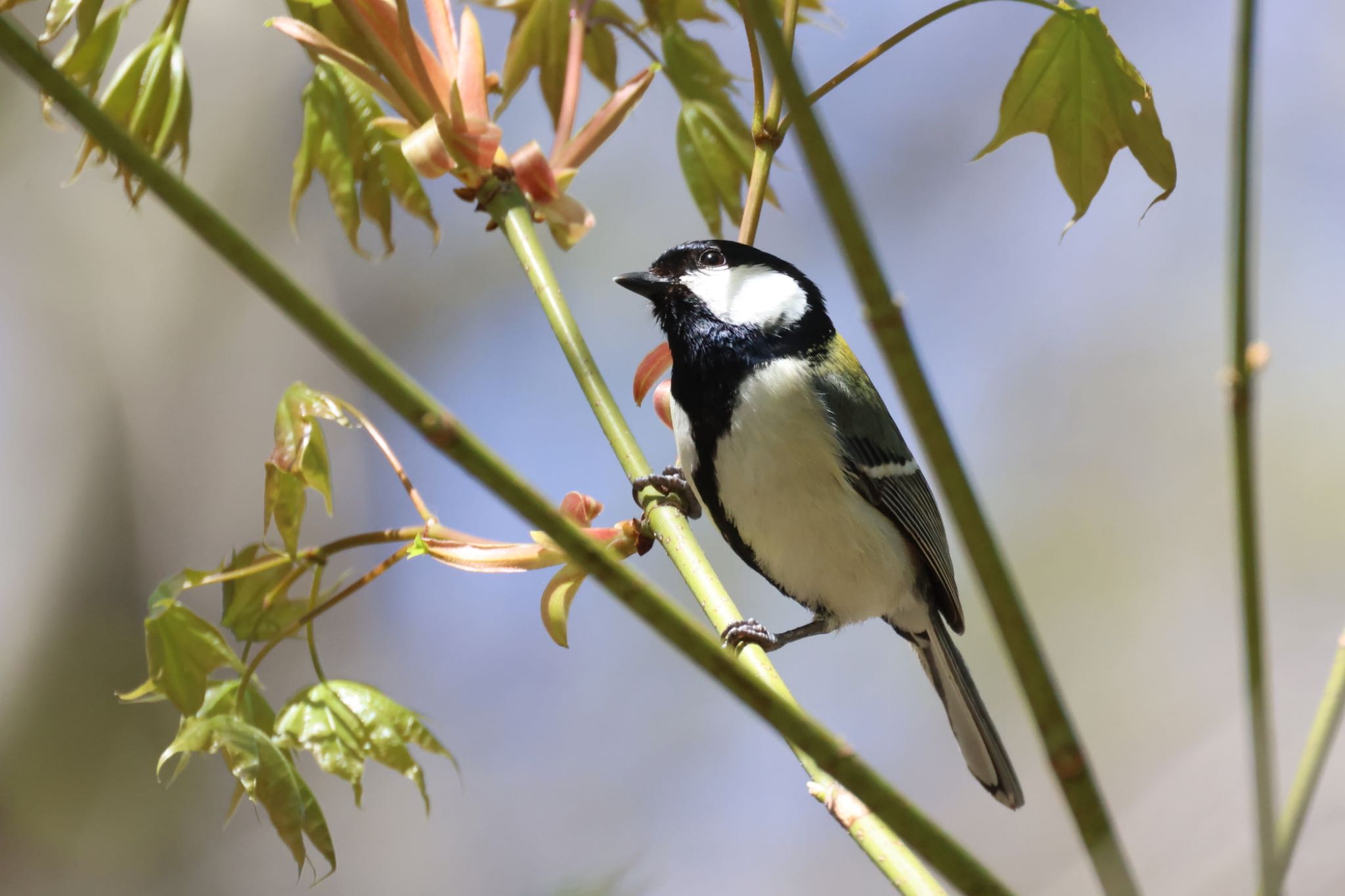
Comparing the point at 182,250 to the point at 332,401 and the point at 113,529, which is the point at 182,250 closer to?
the point at 113,529

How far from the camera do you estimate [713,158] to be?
4.00 feet

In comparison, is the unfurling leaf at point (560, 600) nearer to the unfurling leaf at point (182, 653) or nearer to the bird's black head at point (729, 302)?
the unfurling leaf at point (182, 653)

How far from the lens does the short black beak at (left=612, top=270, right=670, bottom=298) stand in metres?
1.63

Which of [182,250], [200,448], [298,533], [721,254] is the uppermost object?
[182,250]

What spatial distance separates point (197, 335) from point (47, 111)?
8.50ft

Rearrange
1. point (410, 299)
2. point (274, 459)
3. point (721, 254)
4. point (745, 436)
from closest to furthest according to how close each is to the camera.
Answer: point (274, 459) < point (745, 436) < point (721, 254) < point (410, 299)

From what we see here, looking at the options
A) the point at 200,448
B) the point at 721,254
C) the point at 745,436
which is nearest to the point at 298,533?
the point at 745,436

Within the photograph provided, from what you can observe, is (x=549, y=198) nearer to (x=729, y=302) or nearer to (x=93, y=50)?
(x=93, y=50)

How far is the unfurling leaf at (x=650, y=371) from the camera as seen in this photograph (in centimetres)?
119

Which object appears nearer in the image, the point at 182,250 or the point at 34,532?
the point at 34,532

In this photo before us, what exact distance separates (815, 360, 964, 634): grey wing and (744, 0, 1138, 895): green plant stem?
1.15 m

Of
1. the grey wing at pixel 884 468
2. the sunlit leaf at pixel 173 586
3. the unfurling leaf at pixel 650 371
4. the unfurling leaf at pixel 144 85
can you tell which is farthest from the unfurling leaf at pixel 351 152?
the grey wing at pixel 884 468

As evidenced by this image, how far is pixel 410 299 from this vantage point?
13.2ft

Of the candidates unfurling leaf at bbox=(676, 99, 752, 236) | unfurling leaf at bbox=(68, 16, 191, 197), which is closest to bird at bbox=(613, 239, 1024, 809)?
unfurling leaf at bbox=(676, 99, 752, 236)
